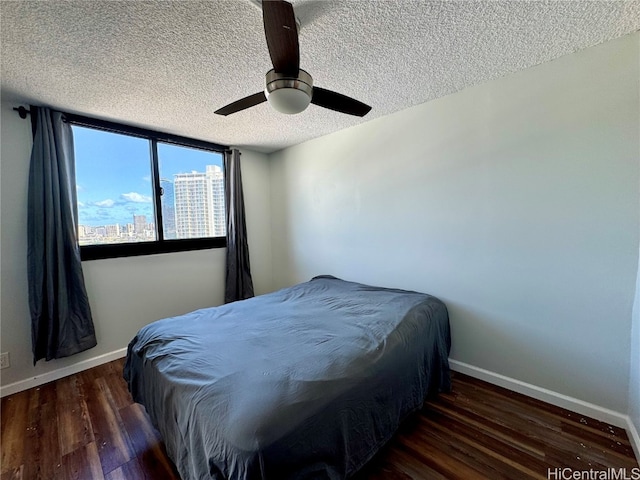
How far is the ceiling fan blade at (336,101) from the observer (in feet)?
4.73

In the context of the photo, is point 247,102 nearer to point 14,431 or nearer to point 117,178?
point 117,178

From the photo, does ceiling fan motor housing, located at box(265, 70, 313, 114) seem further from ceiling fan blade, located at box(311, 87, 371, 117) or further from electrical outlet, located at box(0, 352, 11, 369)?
electrical outlet, located at box(0, 352, 11, 369)

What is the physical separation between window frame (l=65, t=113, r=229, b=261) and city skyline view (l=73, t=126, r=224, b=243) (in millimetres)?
48

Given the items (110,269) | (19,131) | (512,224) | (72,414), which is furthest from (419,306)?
(19,131)

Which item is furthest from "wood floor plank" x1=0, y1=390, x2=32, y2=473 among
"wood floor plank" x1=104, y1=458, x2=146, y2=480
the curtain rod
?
the curtain rod

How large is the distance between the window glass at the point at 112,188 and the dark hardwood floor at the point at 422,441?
1448mm

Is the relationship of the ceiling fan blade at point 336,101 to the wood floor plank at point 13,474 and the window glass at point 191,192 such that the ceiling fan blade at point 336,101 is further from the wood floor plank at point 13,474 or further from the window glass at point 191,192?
the wood floor plank at point 13,474

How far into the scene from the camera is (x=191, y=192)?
10.6 ft

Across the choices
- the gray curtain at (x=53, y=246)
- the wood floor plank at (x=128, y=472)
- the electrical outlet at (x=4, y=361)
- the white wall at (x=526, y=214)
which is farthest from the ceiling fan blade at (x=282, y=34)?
the electrical outlet at (x=4, y=361)

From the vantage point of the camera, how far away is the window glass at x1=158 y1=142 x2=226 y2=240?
3.02 m

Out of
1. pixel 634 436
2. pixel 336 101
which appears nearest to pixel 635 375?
pixel 634 436

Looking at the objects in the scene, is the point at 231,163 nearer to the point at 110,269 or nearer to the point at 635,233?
the point at 110,269

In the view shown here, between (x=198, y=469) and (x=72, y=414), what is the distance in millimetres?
1542

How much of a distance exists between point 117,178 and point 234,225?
1.26 metres
